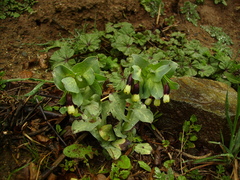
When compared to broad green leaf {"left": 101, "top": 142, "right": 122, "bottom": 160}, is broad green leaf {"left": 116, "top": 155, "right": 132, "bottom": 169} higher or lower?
lower

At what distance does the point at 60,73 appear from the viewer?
1.83m

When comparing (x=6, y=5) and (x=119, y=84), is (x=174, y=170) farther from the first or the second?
(x=6, y=5)

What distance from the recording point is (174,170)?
2449 mm

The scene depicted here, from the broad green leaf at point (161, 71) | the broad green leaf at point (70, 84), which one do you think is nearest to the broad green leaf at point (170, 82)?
the broad green leaf at point (161, 71)

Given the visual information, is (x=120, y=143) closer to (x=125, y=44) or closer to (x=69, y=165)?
(x=69, y=165)

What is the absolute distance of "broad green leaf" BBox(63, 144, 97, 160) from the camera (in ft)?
7.29

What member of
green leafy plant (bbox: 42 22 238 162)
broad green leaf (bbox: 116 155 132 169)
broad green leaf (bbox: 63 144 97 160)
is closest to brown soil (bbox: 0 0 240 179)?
green leafy plant (bbox: 42 22 238 162)

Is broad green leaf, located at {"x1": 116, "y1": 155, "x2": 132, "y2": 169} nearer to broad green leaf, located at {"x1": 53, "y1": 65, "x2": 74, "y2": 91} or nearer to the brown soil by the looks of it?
broad green leaf, located at {"x1": 53, "y1": 65, "x2": 74, "y2": 91}

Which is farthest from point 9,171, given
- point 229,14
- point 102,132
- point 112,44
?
point 229,14

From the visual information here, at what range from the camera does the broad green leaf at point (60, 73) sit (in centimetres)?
180

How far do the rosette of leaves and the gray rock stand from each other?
1077mm

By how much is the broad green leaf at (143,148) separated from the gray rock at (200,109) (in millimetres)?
397

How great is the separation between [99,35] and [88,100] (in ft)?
5.83

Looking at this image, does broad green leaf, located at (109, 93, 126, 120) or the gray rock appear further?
the gray rock
